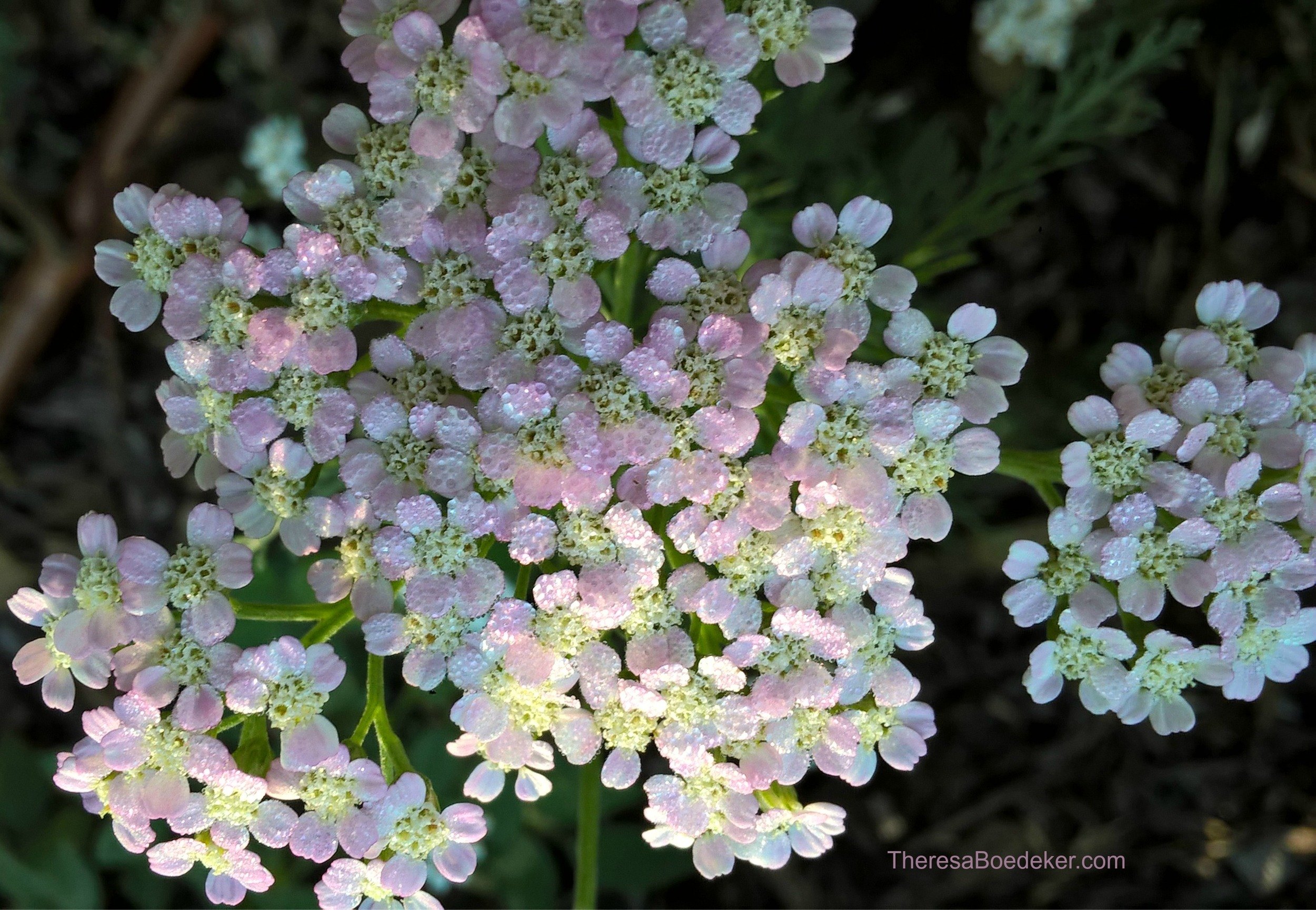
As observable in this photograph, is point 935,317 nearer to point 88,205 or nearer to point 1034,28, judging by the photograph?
point 1034,28

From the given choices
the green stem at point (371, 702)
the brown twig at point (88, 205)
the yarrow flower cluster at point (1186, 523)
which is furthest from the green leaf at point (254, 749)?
the brown twig at point (88, 205)

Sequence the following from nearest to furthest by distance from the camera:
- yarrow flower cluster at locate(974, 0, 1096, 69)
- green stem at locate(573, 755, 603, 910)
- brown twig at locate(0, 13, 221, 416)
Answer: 1. green stem at locate(573, 755, 603, 910)
2. yarrow flower cluster at locate(974, 0, 1096, 69)
3. brown twig at locate(0, 13, 221, 416)

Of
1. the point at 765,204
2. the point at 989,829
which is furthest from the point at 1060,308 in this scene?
the point at 989,829

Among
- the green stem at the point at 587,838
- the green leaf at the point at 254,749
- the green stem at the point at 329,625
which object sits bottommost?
the green stem at the point at 587,838

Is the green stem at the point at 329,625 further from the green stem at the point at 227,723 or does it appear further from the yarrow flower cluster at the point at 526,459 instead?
the green stem at the point at 227,723

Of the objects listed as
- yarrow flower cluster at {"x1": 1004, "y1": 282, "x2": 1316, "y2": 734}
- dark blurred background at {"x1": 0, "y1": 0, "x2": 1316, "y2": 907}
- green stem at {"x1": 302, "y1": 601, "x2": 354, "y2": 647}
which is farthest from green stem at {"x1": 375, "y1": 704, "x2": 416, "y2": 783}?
yarrow flower cluster at {"x1": 1004, "y1": 282, "x2": 1316, "y2": 734}

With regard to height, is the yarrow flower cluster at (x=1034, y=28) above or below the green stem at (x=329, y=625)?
above

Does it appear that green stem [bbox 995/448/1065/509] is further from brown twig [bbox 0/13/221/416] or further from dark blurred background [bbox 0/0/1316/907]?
brown twig [bbox 0/13/221/416]
